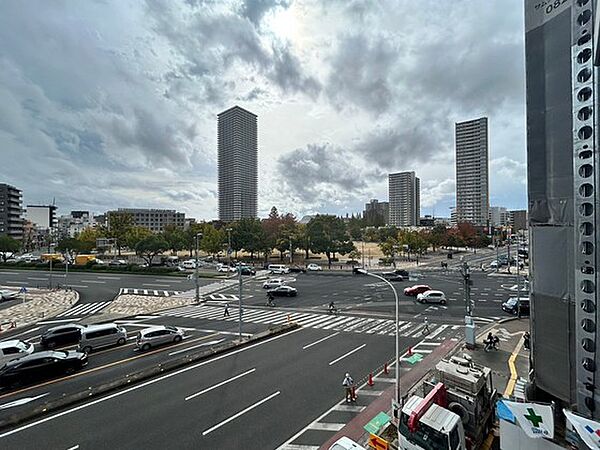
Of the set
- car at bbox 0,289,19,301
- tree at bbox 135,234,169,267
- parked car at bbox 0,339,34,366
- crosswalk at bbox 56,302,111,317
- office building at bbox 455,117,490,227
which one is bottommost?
crosswalk at bbox 56,302,111,317

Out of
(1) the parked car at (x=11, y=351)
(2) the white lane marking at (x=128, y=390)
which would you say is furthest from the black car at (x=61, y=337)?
(2) the white lane marking at (x=128, y=390)

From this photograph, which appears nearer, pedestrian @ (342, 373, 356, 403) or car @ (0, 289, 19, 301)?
pedestrian @ (342, 373, 356, 403)

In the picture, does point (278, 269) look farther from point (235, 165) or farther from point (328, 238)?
point (235, 165)

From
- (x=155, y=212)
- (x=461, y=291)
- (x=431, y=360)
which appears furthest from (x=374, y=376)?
(x=155, y=212)

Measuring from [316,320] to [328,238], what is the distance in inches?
1622

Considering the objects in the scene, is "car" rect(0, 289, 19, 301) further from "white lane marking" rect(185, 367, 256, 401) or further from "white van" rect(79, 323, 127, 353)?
"white lane marking" rect(185, 367, 256, 401)

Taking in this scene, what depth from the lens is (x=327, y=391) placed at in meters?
14.6

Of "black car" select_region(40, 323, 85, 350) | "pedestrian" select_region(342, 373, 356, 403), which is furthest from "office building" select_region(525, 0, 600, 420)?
"black car" select_region(40, 323, 85, 350)

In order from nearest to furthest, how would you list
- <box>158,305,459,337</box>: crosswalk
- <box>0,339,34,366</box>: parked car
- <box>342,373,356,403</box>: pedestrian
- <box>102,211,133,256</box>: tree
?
<box>342,373,356,403</box>: pedestrian, <box>0,339,34,366</box>: parked car, <box>158,305,459,337</box>: crosswalk, <box>102,211,133,256</box>: tree

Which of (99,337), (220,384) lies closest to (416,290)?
(220,384)

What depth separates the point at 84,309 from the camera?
114ft

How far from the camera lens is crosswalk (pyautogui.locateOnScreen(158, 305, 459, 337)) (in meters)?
25.0

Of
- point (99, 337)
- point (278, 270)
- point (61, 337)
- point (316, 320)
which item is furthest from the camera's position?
point (278, 270)

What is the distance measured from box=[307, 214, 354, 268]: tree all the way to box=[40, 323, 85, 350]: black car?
50.5 m
